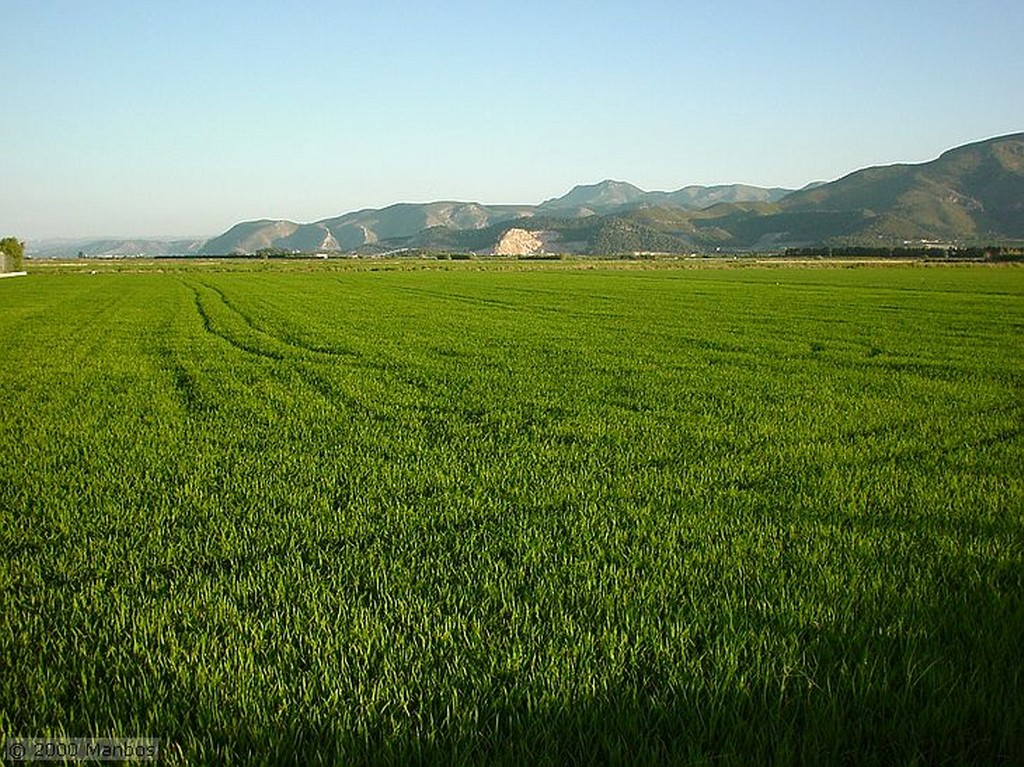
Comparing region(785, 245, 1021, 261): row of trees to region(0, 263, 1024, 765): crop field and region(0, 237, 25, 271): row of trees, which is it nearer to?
region(0, 263, 1024, 765): crop field

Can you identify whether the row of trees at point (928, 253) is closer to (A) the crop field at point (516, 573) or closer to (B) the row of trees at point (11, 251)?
(A) the crop field at point (516, 573)

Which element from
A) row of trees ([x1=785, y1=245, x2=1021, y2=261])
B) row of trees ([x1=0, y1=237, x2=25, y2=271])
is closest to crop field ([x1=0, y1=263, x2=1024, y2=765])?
row of trees ([x1=0, y1=237, x2=25, y2=271])

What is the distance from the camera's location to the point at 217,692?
3727 millimetres

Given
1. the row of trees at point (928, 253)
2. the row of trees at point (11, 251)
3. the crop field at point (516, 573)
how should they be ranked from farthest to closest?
the row of trees at point (928, 253) → the row of trees at point (11, 251) → the crop field at point (516, 573)

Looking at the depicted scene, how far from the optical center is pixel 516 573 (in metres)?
5.35

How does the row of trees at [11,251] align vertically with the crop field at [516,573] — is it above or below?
above

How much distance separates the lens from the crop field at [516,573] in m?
3.51

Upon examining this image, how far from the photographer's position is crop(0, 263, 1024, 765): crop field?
3.51 metres

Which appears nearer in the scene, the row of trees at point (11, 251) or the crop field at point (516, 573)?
the crop field at point (516, 573)

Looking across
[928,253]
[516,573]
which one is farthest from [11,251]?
[928,253]

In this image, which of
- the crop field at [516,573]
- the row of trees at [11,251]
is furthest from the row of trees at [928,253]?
the row of trees at [11,251]

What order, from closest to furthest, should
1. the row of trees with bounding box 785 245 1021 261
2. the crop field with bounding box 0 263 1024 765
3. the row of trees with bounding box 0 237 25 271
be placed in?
the crop field with bounding box 0 263 1024 765, the row of trees with bounding box 0 237 25 271, the row of trees with bounding box 785 245 1021 261

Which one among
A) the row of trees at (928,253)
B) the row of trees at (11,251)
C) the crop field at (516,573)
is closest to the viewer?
the crop field at (516,573)

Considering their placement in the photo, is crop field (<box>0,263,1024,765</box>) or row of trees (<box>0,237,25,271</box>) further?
row of trees (<box>0,237,25,271</box>)
